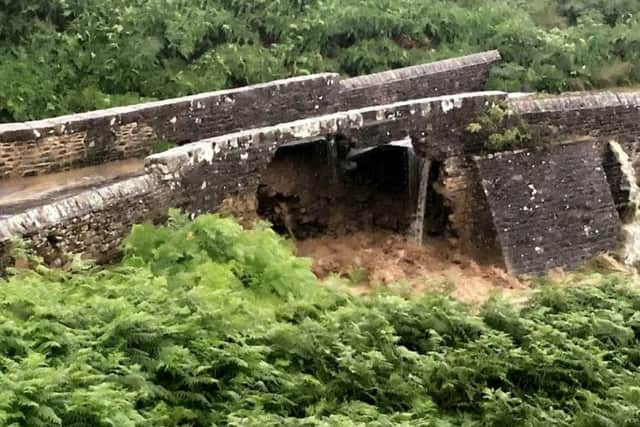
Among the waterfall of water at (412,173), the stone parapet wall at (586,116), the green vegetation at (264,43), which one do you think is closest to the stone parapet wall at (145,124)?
the waterfall of water at (412,173)

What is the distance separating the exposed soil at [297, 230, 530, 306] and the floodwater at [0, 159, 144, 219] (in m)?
2.35

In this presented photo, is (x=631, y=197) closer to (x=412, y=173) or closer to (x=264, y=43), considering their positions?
(x=412, y=173)

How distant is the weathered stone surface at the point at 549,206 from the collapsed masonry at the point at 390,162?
2 cm

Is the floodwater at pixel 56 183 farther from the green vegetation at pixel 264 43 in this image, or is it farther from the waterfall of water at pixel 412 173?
the waterfall of water at pixel 412 173

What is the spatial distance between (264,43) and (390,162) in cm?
520

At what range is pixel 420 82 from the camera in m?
16.1

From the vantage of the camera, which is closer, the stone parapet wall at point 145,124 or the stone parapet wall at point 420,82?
the stone parapet wall at point 145,124

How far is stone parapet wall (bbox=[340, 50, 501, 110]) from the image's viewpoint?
15234mm

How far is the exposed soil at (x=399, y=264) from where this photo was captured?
39.5ft

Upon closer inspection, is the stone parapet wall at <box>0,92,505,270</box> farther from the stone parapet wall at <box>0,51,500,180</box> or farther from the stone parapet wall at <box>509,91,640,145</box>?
the stone parapet wall at <box>0,51,500,180</box>

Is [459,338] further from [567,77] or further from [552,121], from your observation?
[567,77]

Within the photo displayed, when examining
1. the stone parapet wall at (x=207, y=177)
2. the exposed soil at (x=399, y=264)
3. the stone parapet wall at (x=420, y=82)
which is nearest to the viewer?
the stone parapet wall at (x=207, y=177)

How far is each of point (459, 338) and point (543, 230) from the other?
5269mm

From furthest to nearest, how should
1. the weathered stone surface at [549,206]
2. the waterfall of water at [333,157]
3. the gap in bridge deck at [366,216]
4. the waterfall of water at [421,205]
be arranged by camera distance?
the waterfall of water at [421,205]
the weathered stone surface at [549,206]
the waterfall of water at [333,157]
the gap in bridge deck at [366,216]
